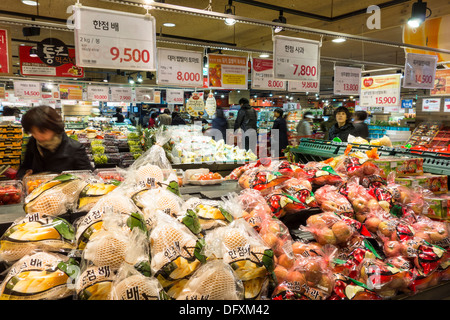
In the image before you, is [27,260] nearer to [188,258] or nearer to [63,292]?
[63,292]

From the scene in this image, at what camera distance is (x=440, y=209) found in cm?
216

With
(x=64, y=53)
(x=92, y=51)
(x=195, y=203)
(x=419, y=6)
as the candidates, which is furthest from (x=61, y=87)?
(x=195, y=203)

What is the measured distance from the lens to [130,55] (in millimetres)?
3527

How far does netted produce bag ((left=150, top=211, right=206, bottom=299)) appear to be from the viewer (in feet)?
3.40

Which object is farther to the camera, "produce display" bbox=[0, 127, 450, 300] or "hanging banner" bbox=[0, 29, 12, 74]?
"hanging banner" bbox=[0, 29, 12, 74]

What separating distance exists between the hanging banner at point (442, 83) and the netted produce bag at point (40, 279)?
8784 mm

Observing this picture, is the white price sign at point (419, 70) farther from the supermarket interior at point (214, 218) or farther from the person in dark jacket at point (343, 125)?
the supermarket interior at point (214, 218)

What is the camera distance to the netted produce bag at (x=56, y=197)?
1.40 meters

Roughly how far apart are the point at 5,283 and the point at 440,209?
8.13 feet

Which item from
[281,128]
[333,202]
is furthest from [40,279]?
[281,128]

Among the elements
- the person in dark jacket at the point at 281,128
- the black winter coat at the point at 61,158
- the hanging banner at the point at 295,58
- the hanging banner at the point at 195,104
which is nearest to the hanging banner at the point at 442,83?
the person in dark jacket at the point at 281,128

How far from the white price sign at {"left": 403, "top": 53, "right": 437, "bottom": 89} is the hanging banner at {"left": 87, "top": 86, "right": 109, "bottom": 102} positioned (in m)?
10.4

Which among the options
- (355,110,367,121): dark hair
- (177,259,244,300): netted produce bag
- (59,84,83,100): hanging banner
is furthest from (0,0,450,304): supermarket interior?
(59,84,83,100): hanging banner

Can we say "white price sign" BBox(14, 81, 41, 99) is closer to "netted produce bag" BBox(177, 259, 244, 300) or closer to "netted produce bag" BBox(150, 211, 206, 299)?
"netted produce bag" BBox(150, 211, 206, 299)
